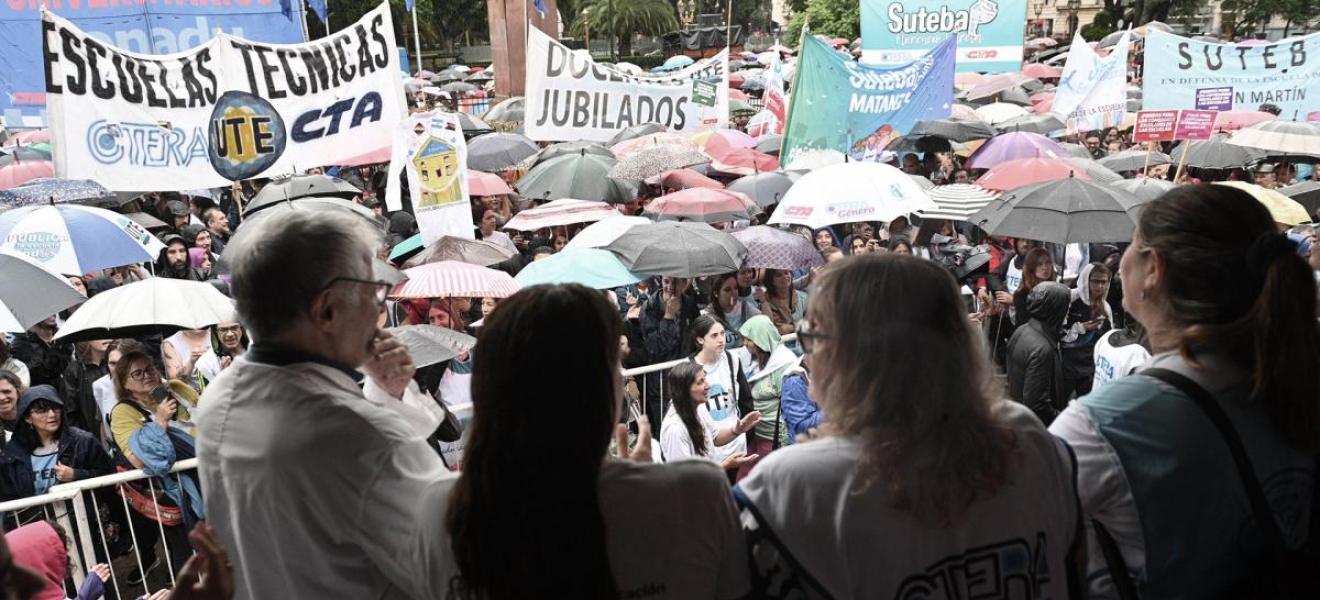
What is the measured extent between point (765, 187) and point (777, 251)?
3.41 m

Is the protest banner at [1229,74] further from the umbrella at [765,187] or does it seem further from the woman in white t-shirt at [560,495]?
the woman in white t-shirt at [560,495]

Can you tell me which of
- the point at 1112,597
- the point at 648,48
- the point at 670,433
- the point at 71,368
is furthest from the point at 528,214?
the point at 648,48

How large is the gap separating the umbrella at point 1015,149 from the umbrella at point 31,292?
32.1 ft

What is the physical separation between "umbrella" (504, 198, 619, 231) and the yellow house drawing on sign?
172 centimetres

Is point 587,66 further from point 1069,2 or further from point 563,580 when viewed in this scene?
point 1069,2

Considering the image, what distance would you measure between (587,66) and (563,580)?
1039 centimetres

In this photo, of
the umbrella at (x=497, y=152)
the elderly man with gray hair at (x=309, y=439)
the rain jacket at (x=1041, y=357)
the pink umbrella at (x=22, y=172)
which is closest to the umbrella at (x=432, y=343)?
the elderly man with gray hair at (x=309, y=439)

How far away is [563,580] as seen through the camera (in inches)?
64.4

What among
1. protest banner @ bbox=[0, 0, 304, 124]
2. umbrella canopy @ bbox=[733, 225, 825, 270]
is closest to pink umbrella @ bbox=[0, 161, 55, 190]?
protest banner @ bbox=[0, 0, 304, 124]

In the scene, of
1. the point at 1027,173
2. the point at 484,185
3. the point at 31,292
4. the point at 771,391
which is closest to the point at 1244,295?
the point at 771,391

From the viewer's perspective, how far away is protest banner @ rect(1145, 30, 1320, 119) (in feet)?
38.3

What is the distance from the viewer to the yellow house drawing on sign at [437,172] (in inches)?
271

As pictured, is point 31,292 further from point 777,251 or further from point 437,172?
point 777,251

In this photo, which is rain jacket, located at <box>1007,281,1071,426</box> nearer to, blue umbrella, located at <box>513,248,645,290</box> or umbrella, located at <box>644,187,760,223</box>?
blue umbrella, located at <box>513,248,645,290</box>
